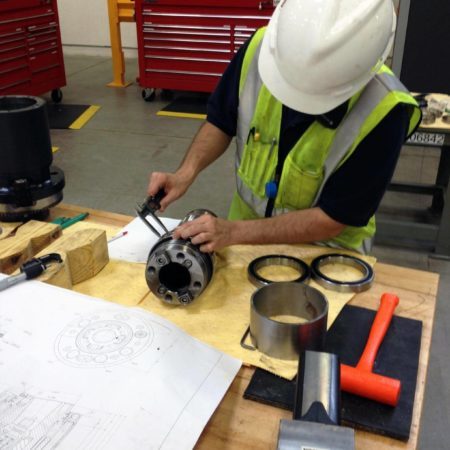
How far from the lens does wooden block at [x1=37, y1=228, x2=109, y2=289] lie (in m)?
0.96

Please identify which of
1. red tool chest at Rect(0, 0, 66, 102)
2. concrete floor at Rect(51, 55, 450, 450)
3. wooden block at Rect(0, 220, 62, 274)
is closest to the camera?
wooden block at Rect(0, 220, 62, 274)

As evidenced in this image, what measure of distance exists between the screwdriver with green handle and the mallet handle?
22.9 inches

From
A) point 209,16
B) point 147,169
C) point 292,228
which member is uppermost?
point 209,16

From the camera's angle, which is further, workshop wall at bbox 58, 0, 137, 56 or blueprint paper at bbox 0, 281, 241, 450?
workshop wall at bbox 58, 0, 137, 56

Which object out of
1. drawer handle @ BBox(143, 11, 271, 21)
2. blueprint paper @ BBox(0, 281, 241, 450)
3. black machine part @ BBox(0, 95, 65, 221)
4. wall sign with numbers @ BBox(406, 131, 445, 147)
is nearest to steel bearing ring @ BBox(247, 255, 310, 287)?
blueprint paper @ BBox(0, 281, 241, 450)

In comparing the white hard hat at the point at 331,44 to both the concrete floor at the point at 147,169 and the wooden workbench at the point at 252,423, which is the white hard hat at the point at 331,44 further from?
the concrete floor at the point at 147,169

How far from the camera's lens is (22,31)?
367 cm

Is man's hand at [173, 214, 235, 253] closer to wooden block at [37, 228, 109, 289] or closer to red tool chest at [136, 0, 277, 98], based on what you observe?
wooden block at [37, 228, 109, 289]

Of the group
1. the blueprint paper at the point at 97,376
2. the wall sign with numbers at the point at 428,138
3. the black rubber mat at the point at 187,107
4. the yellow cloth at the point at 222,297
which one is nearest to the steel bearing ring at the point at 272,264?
the yellow cloth at the point at 222,297

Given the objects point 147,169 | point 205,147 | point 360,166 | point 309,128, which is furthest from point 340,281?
point 147,169

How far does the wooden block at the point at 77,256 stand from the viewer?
958mm

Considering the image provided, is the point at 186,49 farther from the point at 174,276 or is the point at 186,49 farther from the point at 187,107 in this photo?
the point at 174,276

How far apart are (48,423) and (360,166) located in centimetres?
78

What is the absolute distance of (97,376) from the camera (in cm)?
72
